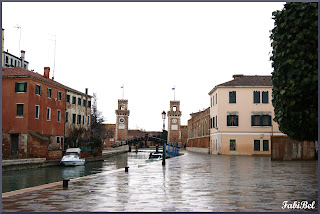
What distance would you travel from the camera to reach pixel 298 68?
8.09 metres

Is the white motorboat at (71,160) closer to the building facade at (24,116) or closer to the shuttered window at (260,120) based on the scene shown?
the building facade at (24,116)

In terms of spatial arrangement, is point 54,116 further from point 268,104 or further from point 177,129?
point 177,129

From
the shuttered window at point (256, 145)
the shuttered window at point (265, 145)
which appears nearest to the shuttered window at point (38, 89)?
the shuttered window at point (256, 145)

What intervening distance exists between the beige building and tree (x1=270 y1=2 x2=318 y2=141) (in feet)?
114

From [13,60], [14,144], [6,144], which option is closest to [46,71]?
[14,144]

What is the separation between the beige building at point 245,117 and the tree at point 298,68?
34699 mm

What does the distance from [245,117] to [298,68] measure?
3579 cm

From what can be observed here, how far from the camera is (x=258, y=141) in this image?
140 feet

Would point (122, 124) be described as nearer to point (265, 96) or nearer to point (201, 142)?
point (201, 142)

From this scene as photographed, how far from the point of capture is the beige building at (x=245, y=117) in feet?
140

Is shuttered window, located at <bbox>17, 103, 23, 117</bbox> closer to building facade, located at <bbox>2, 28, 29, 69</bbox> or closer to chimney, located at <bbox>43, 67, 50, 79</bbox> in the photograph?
chimney, located at <bbox>43, 67, 50, 79</bbox>

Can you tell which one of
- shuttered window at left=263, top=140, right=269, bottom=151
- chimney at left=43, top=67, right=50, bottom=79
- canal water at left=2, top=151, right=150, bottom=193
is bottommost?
canal water at left=2, top=151, right=150, bottom=193

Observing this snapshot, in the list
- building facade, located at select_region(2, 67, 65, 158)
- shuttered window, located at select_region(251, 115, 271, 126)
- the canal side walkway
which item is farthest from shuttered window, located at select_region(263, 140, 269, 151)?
building facade, located at select_region(2, 67, 65, 158)

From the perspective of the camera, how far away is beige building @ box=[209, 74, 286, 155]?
42.6m
